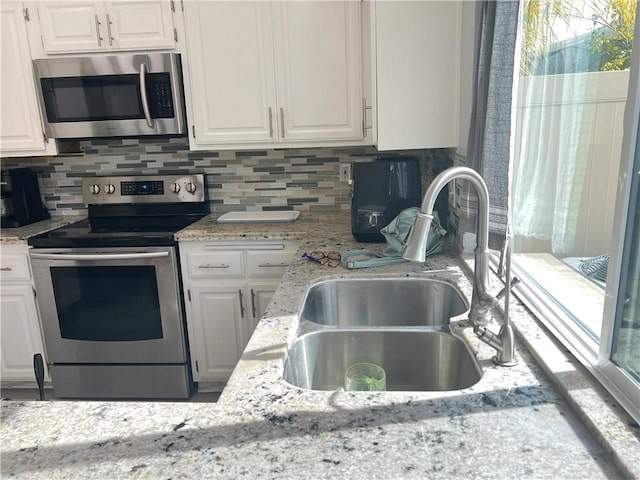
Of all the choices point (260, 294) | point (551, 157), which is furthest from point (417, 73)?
point (260, 294)

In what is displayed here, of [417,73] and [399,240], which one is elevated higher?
[417,73]

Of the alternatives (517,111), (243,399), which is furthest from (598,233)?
(243,399)

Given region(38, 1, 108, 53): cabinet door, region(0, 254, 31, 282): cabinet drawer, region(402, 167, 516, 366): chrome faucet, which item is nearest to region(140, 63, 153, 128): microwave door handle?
region(38, 1, 108, 53): cabinet door

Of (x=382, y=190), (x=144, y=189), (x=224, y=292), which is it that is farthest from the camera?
(x=144, y=189)

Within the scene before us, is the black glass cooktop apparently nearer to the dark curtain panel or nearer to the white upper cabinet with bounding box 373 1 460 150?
the white upper cabinet with bounding box 373 1 460 150

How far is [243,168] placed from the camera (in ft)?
9.64

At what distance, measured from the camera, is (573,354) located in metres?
1.07

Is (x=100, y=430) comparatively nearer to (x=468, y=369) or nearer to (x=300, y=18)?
(x=468, y=369)

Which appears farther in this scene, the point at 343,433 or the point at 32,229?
the point at 32,229

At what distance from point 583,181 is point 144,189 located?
2307 mm

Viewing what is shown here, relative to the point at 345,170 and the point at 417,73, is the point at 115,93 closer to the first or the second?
the point at 345,170

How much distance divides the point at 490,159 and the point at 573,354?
71cm

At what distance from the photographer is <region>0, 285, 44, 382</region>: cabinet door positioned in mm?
2635

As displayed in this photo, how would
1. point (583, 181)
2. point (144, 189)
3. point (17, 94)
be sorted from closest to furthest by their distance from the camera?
1. point (583, 181)
2. point (17, 94)
3. point (144, 189)
